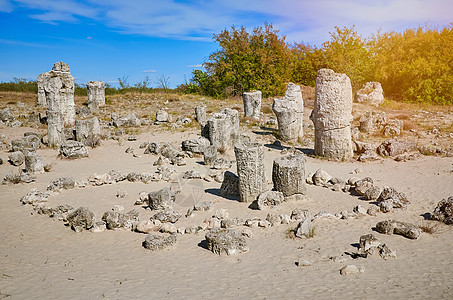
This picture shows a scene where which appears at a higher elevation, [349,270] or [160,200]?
[160,200]

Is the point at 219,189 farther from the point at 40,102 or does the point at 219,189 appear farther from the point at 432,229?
the point at 40,102

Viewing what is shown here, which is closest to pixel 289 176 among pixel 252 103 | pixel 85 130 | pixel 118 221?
pixel 118 221

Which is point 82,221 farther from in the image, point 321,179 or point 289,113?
point 289,113

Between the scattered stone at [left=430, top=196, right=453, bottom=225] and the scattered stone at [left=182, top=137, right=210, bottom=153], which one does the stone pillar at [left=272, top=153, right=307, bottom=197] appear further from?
the scattered stone at [left=182, top=137, right=210, bottom=153]

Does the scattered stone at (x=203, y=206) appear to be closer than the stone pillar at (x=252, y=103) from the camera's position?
Yes

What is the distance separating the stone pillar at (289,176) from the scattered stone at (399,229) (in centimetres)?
239

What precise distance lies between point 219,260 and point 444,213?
4.94 meters

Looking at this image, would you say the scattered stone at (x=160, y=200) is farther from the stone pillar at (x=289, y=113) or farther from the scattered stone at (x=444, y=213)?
the stone pillar at (x=289, y=113)

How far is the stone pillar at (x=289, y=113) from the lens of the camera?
1702 centimetres

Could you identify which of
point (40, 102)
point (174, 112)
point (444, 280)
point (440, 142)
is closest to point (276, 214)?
point (444, 280)

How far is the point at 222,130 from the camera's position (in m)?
15.6

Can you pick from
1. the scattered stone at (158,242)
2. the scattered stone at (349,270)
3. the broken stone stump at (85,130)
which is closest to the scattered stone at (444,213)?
the scattered stone at (349,270)

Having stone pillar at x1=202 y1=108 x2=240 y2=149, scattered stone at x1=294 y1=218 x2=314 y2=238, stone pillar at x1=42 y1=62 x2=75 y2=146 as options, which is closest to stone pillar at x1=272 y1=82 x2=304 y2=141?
stone pillar at x1=202 y1=108 x2=240 y2=149

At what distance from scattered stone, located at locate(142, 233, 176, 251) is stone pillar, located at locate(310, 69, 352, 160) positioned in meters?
8.48
